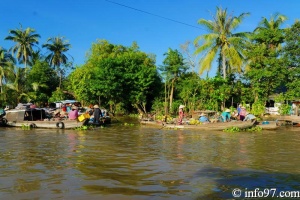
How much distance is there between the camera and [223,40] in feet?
108

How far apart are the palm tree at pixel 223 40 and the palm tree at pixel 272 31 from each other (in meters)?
2.18

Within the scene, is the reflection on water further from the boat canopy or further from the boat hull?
the boat canopy

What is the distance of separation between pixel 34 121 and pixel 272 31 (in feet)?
80.4

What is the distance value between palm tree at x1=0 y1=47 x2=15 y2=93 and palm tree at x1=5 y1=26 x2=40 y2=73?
185 centimetres

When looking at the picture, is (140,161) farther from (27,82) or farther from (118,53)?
(27,82)

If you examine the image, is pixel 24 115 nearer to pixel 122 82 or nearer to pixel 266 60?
pixel 122 82

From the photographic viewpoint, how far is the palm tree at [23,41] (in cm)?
4775

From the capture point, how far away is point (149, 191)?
6.44 metres

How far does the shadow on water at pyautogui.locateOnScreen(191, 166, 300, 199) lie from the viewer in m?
6.21

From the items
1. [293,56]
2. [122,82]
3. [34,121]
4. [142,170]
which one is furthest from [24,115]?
[293,56]

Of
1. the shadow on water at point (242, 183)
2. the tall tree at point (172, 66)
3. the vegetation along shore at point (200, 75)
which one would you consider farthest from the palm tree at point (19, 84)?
→ the shadow on water at point (242, 183)

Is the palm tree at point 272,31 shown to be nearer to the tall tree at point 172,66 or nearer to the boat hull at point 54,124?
the tall tree at point 172,66

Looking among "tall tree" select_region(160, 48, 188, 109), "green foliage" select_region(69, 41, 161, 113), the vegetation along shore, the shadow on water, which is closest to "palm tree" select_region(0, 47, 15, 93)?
the vegetation along shore

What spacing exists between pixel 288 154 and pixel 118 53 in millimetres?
31262
